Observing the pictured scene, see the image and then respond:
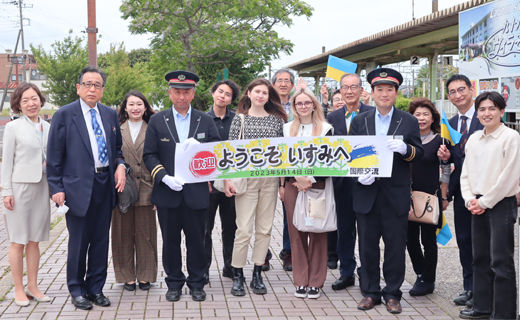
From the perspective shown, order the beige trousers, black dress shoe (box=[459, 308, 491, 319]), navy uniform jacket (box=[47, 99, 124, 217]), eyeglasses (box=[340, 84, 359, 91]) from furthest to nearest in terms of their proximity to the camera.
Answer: eyeglasses (box=[340, 84, 359, 91]), the beige trousers, navy uniform jacket (box=[47, 99, 124, 217]), black dress shoe (box=[459, 308, 491, 319])

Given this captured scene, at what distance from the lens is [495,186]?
176 inches

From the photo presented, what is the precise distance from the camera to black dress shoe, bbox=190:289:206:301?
5348 mm

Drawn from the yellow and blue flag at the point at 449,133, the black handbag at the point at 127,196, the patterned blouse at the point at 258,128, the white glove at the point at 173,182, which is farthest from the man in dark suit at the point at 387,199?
the black handbag at the point at 127,196

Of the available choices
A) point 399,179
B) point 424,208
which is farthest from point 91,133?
point 424,208

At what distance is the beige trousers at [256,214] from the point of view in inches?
219

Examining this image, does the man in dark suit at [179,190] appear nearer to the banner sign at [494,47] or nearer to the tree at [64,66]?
the banner sign at [494,47]

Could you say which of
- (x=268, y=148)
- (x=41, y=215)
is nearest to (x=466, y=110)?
(x=268, y=148)

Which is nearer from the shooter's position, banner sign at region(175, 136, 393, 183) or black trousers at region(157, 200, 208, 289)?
banner sign at region(175, 136, 393, 183)

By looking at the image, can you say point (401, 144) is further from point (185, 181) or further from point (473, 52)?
point (473, 52)

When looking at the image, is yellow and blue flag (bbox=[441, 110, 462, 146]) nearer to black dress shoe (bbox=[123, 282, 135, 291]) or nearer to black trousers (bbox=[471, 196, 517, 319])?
black trousers (bbox=[471, 196, 517, 319])

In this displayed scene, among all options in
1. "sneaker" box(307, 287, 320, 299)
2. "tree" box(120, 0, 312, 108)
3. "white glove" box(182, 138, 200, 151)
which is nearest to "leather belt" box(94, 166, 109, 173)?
"white glove" box(182, 138, 200, 151)

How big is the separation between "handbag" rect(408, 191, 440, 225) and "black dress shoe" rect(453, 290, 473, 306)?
2.36 feet

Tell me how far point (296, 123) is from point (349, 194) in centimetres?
103

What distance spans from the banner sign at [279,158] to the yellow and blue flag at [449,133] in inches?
26.0
